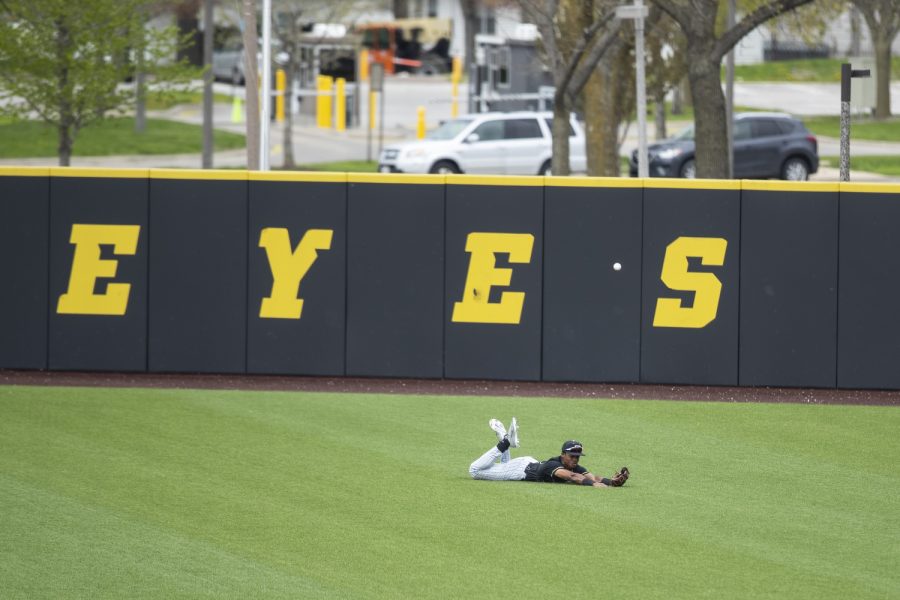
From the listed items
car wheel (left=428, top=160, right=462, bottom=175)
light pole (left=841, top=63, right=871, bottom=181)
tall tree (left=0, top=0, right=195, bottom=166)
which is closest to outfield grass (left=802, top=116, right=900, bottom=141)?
car wheel (left=428, top=160, right=462, bottom=175)

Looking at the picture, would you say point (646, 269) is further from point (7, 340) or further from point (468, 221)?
point (7, 340)

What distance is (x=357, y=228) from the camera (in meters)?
16.7

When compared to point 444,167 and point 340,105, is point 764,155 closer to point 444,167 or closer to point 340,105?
point 444,167

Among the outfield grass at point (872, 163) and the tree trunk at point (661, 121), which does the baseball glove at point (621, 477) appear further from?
the tree trunk at point (661, 121)

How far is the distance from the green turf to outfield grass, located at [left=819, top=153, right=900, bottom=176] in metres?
24.1

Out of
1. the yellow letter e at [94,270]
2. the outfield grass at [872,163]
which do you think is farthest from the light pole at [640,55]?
the outfield grass at [872,163]

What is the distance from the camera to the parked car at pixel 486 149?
1393 inches

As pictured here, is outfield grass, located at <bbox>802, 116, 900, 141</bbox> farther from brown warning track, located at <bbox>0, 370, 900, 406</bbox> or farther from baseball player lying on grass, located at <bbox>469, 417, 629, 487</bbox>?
baseball player lying on grass, located at <bbox>469, 417, 629, 487</bbox>

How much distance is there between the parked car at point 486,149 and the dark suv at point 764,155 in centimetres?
207

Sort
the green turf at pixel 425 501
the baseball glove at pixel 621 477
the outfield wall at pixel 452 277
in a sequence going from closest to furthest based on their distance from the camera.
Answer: the green turf at pixel 425 501, the baseball glove at pixel 621 477, the outfield wall at pixel 452 277

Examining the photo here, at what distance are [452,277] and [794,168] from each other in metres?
21.2

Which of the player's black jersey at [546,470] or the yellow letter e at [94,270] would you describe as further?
the yellow letter e at [94,270]

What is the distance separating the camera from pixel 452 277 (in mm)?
16625

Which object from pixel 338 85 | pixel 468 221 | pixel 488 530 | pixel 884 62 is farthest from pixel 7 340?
pixel 884 62
